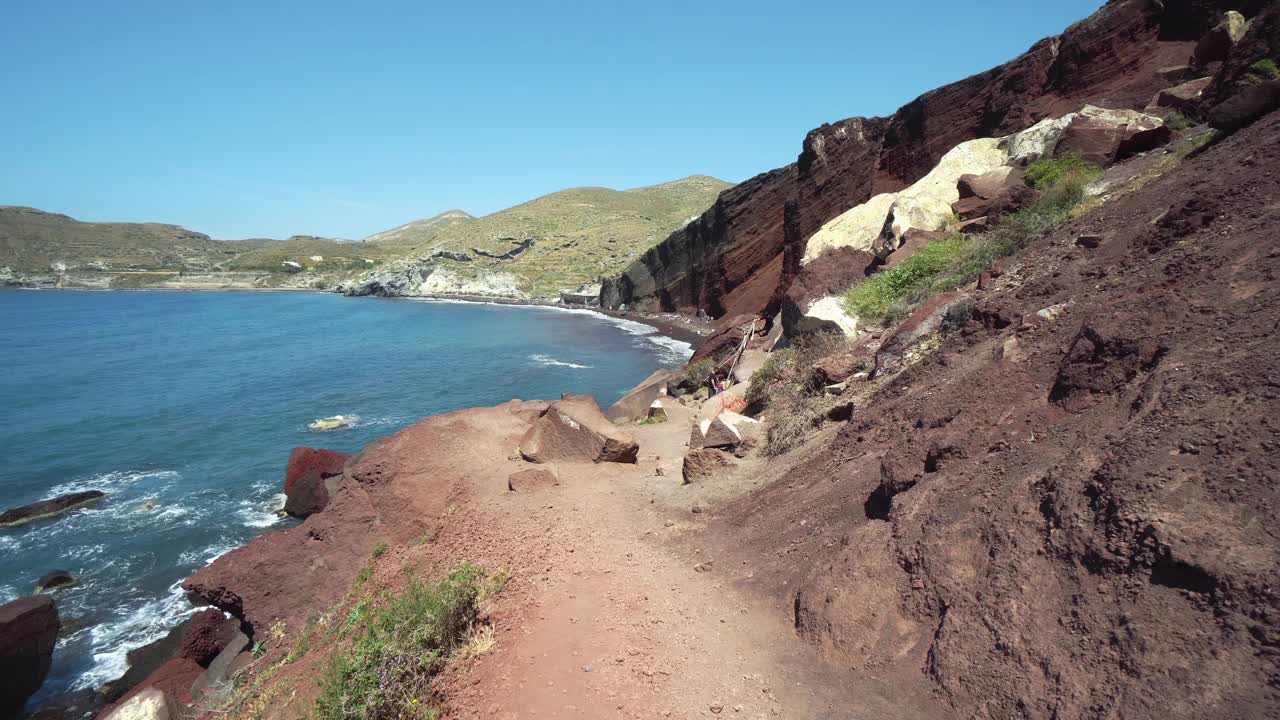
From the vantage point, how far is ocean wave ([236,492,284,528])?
50.2ft

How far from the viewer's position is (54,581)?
1294cm

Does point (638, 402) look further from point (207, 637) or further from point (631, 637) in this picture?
point (631, 637)

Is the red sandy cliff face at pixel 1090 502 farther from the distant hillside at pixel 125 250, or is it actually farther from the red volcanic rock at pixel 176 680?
the distant hillside at pixel 125 250

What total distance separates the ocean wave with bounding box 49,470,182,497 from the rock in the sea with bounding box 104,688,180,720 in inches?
470

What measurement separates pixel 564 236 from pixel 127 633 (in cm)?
9236

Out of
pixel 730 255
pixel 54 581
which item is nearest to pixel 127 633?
pixel 54 581

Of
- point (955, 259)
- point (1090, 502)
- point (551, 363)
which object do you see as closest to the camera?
point (1090, 502)

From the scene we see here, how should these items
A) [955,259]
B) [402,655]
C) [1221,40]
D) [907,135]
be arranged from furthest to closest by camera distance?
[907,135], [1221,40], [955,259], [402,655]

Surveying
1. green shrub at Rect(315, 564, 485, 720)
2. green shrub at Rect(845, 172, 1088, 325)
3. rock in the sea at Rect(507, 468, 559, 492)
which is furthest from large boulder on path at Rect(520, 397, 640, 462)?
green shrub at Rect(845, 172, 1088, 325)

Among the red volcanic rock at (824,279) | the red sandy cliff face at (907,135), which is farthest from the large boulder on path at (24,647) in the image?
the red sandy cliff face at (907,135)

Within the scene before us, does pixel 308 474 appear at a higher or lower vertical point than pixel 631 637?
lower

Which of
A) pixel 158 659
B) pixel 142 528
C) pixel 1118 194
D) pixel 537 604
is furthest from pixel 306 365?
pixel 1118 194

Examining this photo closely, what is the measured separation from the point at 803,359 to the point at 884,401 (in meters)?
5.19

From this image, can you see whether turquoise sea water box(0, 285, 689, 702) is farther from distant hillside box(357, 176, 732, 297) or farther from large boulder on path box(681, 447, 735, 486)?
distant hillside box(357, 176, 732, 297)
